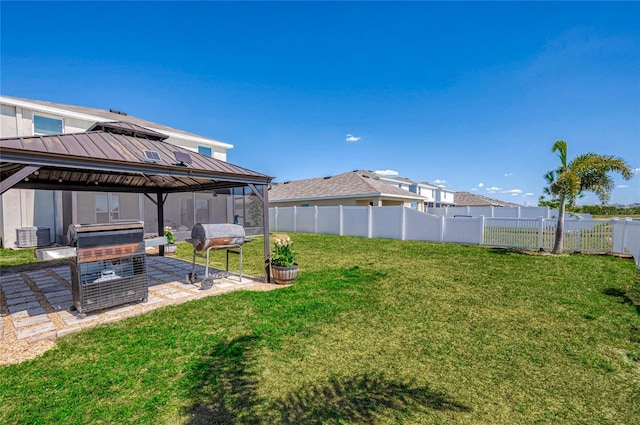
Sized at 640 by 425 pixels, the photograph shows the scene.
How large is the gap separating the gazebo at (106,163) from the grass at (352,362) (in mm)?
2459

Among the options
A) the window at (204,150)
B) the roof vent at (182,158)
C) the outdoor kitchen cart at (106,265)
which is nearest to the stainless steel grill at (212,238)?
the outdoor kitchen cart at (106,265)

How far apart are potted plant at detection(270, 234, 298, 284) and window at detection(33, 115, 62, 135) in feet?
46.4

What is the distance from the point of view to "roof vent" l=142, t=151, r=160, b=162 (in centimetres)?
513

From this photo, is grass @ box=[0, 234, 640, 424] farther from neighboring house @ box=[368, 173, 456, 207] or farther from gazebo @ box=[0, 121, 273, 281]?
neighboring house @ box=[368, 173, 456, 207]

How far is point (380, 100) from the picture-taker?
18.5 m

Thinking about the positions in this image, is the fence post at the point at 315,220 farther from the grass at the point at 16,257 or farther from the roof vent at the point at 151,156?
the roof vent at the point at 151,156

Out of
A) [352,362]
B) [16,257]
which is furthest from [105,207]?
[352,362]

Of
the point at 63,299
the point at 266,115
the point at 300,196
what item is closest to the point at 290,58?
the point at 266,115

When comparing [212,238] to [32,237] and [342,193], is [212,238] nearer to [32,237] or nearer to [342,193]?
[32,237]

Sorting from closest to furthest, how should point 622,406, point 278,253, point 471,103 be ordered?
1. point 622,406
2. point 278,253
3. point 471,103

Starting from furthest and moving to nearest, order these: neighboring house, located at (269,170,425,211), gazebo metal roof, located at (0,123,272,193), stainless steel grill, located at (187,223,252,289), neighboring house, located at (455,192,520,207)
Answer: neighboring house, located at (455,192,520,207)
neighboring house, located at (269,170,425,211)
stainless steel grill, located at (187,223,252,289)
gazebo metal roof, located at (0,123,272,193)

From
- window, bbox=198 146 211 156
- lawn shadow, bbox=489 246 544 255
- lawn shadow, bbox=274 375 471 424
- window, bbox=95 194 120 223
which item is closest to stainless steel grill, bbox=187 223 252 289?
lawn shadow, bbox=274 375 471 424

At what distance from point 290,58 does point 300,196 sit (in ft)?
37.6

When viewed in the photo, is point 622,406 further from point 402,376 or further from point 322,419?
point 322,419
